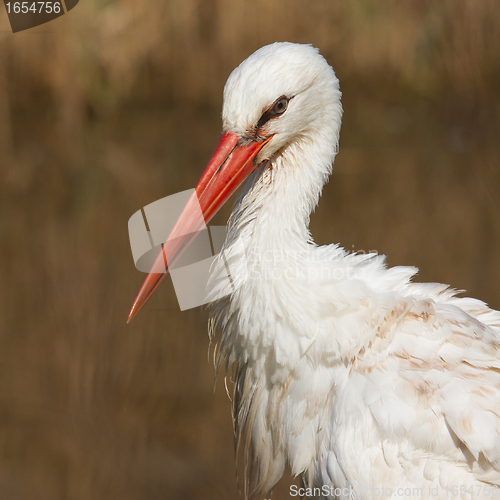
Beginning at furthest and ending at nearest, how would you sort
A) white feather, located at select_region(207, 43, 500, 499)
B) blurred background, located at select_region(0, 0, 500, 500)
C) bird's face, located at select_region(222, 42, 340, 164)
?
blurred background, located at select_region(0, 0, 500, 500) → bird's face, located at select_region(222, 42, 340, 164) → white feather, located at select_region(207, 43, 500, 499)

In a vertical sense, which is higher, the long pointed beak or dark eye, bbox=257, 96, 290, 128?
dark eye, bbox=257, 96, 290, 128

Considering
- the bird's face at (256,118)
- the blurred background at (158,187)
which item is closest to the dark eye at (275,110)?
the bird's face at (256,118)

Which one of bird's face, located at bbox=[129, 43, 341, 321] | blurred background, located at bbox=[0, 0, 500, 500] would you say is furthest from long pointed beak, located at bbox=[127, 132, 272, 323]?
blurred background, located at bbox=[0, 0, 500, 500]

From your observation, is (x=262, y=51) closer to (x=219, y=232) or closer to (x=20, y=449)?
(x=219, y=232)

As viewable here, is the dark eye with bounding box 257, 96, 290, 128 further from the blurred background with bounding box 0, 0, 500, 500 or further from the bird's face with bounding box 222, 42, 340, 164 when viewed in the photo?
the blurred background with bounding box 0, 0, 500, 500

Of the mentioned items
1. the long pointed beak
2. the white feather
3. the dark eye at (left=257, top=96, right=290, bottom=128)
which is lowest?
the white feather

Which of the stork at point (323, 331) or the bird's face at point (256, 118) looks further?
the bird's face at point (256, 118)

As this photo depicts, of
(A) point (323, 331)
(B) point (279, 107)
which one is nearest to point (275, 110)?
(B) point (279, 107)

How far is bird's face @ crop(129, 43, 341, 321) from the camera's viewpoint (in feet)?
5.80

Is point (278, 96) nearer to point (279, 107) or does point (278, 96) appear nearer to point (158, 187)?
point (279, 107)

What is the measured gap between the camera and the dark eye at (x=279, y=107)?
1.82 metres

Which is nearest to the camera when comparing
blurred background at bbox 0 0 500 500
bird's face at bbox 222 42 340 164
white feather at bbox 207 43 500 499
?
white feather at bbox 207 43 500 499

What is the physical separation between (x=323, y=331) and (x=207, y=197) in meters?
0.54

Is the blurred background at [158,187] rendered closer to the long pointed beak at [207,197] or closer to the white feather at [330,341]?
the white feather at [330,341]
